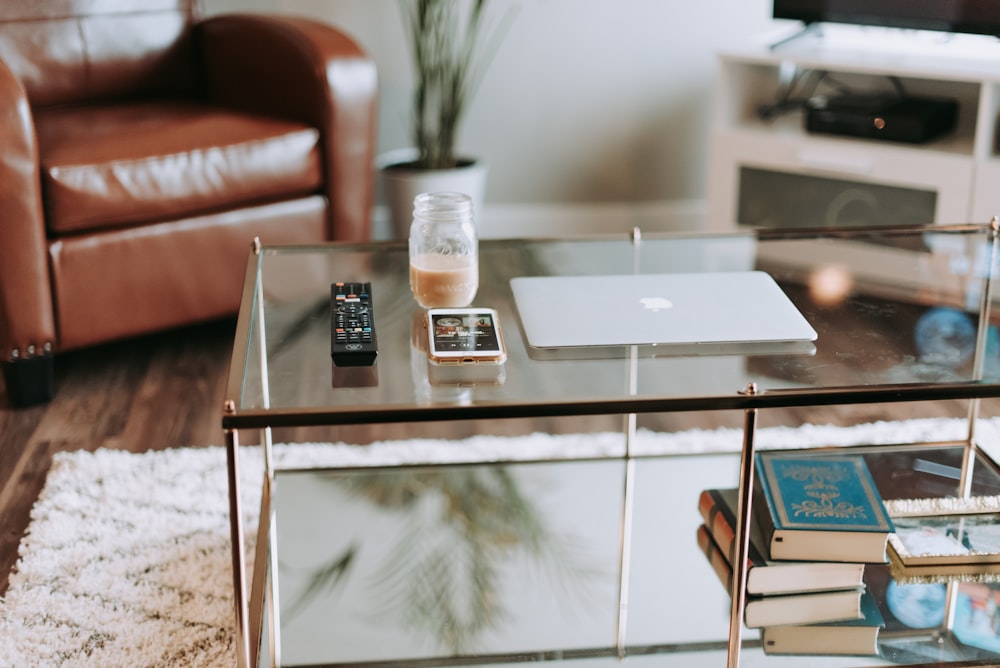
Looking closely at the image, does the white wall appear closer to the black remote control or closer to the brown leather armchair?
the brown leather armchair

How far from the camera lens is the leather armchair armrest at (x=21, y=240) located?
6.64ft

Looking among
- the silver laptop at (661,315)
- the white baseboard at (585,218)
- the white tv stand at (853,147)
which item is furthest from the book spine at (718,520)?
the white baseboard at (585,218)

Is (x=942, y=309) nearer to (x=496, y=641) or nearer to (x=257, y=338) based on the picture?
(x=496, y=641)

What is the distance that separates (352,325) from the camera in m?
1.46

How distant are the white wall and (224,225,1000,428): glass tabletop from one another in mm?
1404

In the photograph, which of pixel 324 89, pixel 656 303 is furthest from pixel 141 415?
pixel 656 303

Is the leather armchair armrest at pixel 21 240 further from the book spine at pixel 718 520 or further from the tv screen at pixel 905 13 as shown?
the tv screen at pixel 905 13

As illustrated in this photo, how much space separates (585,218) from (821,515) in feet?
6.17

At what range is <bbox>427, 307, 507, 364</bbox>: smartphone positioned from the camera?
1.37 m

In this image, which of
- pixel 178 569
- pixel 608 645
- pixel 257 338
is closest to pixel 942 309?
pixel 608 645

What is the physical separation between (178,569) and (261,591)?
234mm

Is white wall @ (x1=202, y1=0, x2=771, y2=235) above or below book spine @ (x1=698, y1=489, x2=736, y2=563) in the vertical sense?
above

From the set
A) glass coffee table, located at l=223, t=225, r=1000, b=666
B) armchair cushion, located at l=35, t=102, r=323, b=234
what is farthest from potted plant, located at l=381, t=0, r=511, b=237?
glass coffee table, located at l=223, t=225, r=1000, b=666

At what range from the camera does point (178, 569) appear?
164 cm
